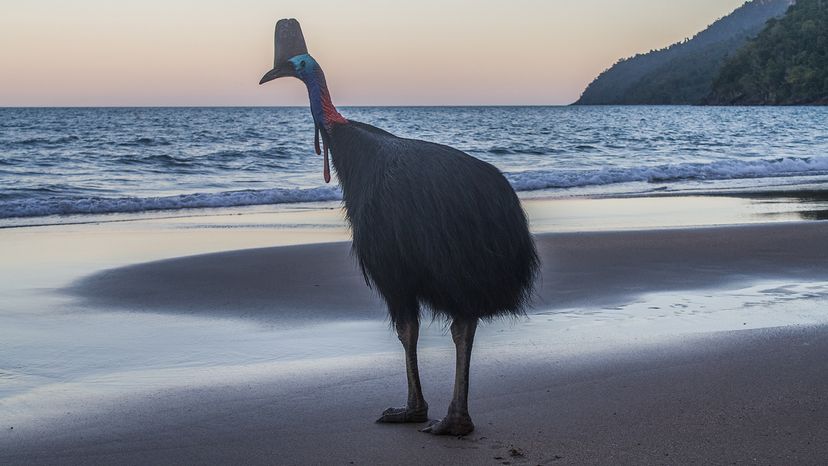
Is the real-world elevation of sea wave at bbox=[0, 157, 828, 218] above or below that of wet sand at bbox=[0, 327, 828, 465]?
below

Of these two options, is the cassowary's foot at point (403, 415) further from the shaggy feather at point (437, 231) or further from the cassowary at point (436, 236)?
the shaggy feather at point (437, 231)

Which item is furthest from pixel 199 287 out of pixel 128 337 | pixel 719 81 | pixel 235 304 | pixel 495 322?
pixel 719 81

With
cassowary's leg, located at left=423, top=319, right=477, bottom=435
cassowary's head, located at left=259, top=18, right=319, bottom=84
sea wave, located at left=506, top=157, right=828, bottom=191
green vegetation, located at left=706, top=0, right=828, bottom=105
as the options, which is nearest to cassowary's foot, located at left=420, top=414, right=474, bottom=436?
cassowary's leg, located at left=423, top=319, right=477, bottom=435

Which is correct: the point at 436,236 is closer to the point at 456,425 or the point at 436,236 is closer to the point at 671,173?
the point at 456,425

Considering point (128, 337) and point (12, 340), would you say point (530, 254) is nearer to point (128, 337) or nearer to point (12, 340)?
point (128, 337)

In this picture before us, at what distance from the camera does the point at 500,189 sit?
4684 mm

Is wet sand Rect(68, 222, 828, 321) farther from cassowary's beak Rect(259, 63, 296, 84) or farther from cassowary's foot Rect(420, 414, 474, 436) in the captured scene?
cassowary's foot Rect(420, 414, 474, 436)

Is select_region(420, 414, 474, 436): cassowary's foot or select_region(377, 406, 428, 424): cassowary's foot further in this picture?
select_region(377, 406, 428, 424): cassowary's foot

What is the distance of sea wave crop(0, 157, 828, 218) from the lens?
1814cm

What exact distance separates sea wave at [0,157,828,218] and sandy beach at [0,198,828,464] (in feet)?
25.3

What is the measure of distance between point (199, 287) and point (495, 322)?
10.1 feet

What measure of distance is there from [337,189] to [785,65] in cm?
13048

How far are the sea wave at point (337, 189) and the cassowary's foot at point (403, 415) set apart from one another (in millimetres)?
13985

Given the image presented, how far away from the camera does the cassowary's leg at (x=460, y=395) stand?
15.1ft
